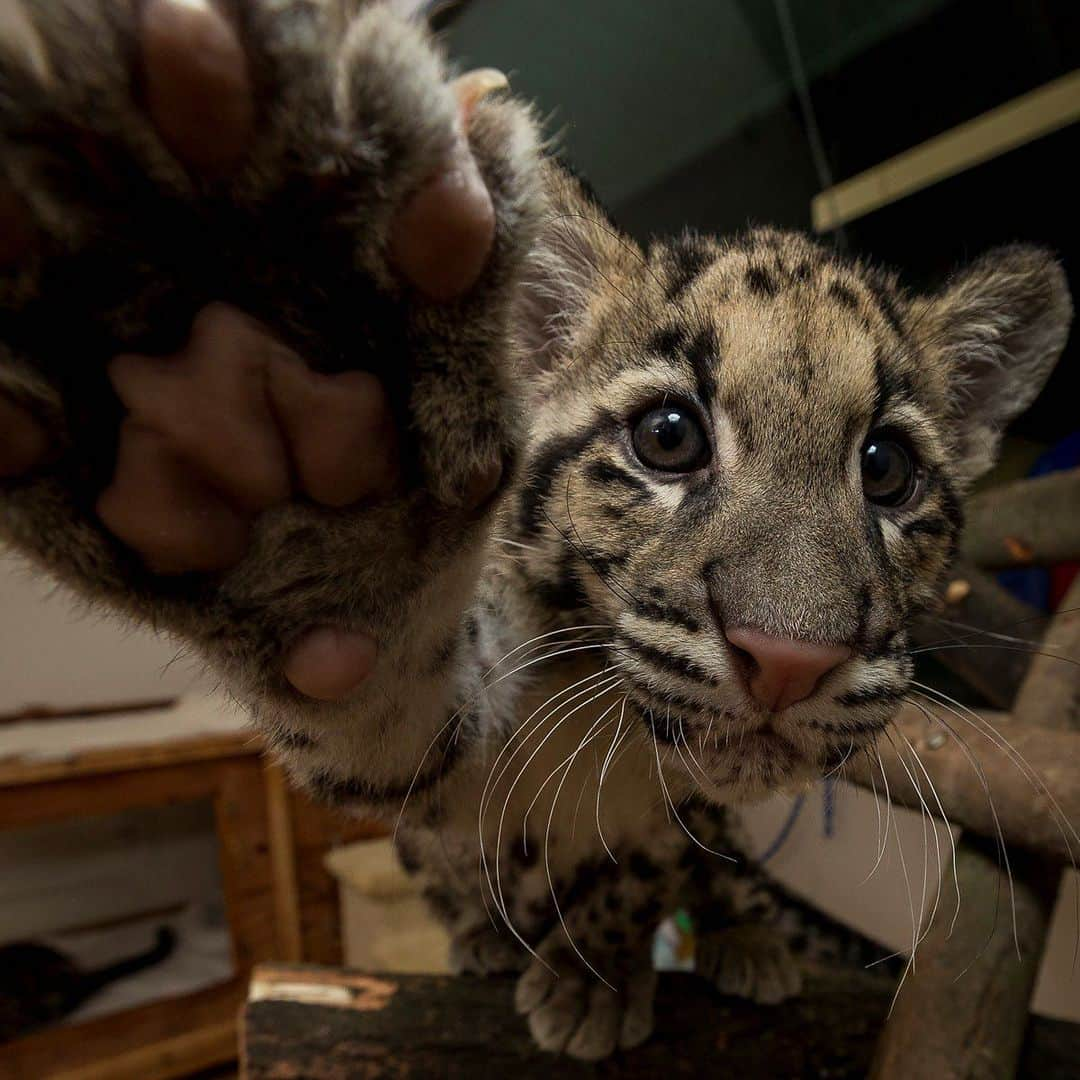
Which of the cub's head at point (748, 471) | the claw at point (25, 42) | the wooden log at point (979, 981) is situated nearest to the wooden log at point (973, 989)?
the wooden log at point (979, 981)

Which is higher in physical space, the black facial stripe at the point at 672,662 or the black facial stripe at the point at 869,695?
the black facial stripe at the point at 672,662

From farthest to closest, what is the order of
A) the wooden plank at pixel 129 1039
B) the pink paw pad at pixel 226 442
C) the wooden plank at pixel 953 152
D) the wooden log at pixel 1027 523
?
the wooden plank at pixel 129 1039 < the wooden log at pixel 1027 523 < the wooden plank at pixel 953 152 < the pink paw pad at pixel 226 442

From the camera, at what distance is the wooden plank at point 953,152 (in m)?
1.62

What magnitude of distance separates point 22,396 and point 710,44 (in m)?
2.00

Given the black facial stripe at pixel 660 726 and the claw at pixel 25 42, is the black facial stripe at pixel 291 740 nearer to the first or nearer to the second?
the black facial stripe at pixel 660 726

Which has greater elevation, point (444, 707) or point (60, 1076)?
point (444, 707)

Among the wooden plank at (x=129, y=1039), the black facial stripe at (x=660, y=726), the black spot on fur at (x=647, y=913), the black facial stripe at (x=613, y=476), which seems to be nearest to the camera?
the black facial stripe at (x=660, y=726)

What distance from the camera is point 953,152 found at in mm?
1665

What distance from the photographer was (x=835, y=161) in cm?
171

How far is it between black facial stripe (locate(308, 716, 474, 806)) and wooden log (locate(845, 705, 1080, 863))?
517 millimetres

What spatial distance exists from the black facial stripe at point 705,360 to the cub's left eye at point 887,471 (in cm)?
22

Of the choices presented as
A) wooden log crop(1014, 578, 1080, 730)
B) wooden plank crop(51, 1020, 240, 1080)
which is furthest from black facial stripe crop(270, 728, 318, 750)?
wooden plank crop(51, 1020, 240, 1080)

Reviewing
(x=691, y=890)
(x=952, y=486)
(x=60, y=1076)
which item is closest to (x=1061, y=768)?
(x=952, y=486)

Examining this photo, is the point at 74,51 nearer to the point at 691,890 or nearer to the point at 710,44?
the point at 691,890
